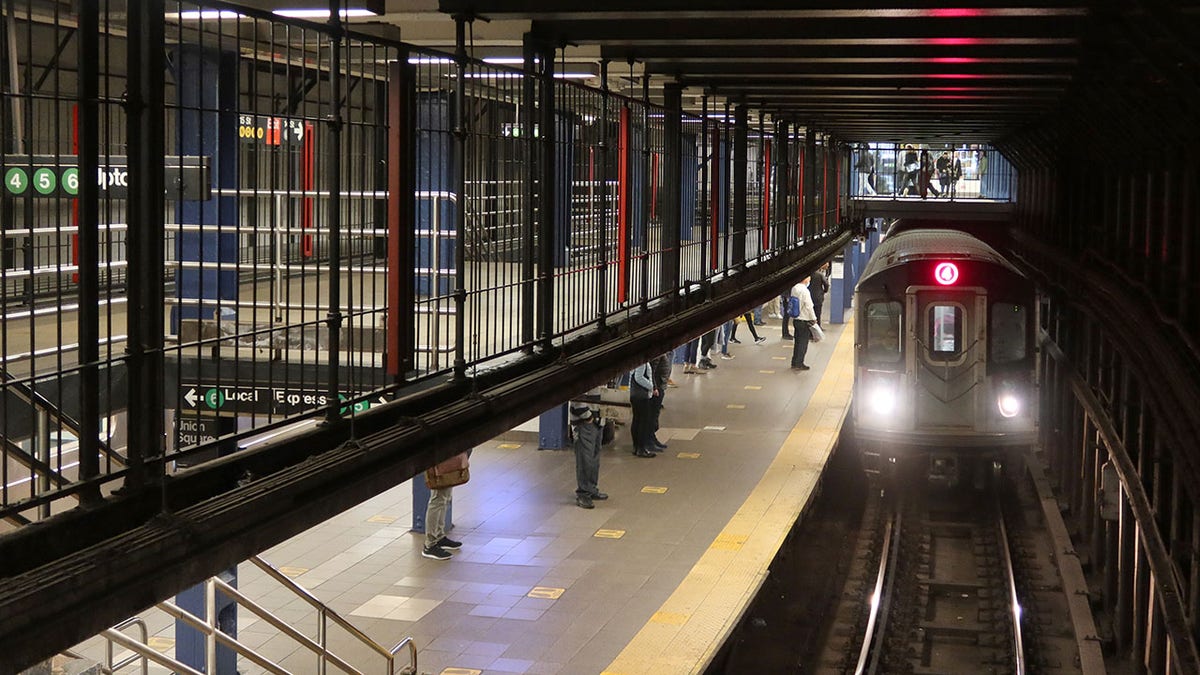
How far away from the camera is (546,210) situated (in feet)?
27.3

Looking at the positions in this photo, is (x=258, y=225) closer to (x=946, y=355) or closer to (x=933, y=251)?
(x=946, y=355)

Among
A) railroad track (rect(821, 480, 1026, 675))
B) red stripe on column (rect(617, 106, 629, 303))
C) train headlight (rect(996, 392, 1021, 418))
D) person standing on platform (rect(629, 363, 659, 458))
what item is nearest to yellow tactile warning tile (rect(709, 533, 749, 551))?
railroad track (rect(821, 480, 1026, 675))

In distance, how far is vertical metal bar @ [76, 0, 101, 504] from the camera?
3.93m

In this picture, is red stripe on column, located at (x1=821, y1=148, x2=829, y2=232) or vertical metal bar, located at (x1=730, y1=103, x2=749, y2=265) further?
red stripe on column, located at (x1=821, y1=148, x2=829, y2=232)

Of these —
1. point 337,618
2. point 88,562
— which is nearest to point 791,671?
point 337,618

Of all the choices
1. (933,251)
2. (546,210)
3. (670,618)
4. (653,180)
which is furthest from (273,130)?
(933,251)

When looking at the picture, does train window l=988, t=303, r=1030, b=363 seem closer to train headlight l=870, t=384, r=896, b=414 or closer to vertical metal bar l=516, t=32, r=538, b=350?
train headlight l=870, t=384, r=896, b=414

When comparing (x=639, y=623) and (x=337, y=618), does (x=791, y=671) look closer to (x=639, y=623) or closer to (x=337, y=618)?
(x=639, y=623)

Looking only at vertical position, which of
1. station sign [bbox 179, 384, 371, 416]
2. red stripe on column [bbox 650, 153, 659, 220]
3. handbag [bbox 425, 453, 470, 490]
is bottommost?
handbag [bbox 425, 453, 470, 490]

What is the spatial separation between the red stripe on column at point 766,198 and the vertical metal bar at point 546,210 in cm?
993

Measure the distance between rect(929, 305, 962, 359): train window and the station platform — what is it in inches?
89.9

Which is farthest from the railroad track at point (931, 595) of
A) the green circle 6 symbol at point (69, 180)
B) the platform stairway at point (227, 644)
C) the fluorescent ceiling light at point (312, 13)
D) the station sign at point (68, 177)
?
the green circle 6 symbol at point (69, 180)

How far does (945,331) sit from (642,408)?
420 centimetres

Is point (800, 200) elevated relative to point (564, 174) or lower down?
elevated
